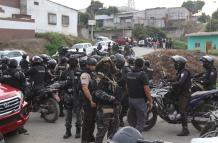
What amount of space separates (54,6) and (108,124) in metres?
44.1

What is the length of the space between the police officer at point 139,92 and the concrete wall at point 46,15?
130 ft

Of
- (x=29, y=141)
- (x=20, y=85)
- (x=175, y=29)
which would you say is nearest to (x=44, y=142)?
(x=29, y=141)

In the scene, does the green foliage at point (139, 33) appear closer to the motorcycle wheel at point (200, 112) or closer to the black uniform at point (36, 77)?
the black uniform at point (36, 77)

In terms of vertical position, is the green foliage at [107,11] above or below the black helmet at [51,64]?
above

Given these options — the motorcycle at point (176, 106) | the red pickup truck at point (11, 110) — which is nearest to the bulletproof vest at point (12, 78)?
the red pickup truck at point (11, 110)

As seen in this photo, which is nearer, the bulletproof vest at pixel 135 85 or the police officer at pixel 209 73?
the bulletproof vest at pixel 135 85

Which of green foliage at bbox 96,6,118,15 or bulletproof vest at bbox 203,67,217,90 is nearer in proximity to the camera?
bulletproof vest at bbox 203,67,217,90

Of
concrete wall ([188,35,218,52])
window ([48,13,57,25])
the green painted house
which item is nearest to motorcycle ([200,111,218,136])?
the green painted house

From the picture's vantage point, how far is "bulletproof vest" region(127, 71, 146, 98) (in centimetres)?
752

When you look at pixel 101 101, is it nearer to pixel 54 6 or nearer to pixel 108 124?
pixel 108 124

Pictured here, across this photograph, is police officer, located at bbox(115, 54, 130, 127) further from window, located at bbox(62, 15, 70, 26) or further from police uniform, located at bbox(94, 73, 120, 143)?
window, located at bbox(62, 15, 70, 26)

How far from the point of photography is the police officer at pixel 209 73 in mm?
9461

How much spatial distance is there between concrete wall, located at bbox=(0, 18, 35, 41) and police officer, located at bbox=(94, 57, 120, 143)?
31.9m

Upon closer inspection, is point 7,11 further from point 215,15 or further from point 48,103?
point 215,15
